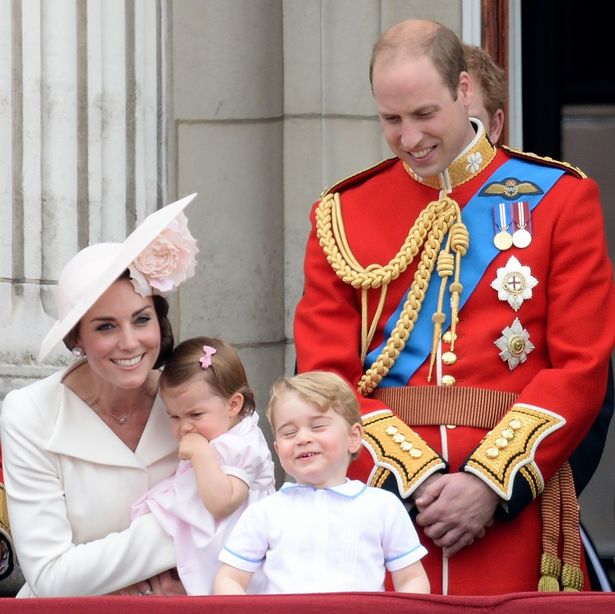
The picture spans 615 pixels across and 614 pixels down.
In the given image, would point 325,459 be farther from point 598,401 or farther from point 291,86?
point 291,86

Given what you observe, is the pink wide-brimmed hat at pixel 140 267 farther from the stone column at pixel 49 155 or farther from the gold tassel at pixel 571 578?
the stone column at pixel 49 155

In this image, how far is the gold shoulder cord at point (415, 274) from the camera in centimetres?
367

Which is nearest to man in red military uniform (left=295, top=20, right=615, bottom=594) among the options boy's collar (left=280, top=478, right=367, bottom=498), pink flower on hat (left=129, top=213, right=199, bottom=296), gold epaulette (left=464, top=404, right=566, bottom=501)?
gold epaulette (left=464, top=404, right=566, bottom=501)

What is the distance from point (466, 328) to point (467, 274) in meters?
0.11

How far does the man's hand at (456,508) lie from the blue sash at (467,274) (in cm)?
30

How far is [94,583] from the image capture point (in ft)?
11.5

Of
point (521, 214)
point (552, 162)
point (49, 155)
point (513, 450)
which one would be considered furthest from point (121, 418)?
point (49, 155)

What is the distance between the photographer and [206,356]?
3.60m

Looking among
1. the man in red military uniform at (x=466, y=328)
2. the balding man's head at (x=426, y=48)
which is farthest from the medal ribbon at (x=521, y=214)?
the balding man's head at (x=426, y=48)

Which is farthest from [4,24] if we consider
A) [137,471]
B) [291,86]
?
[137,471]

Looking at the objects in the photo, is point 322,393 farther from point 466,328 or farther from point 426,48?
point 426,48

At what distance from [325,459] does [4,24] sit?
81.2 inches

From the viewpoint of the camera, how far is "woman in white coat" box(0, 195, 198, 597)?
3.53 m

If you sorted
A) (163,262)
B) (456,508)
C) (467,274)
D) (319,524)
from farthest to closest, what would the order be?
(467,274) → (163,262) → (456,508) → (319,524)
